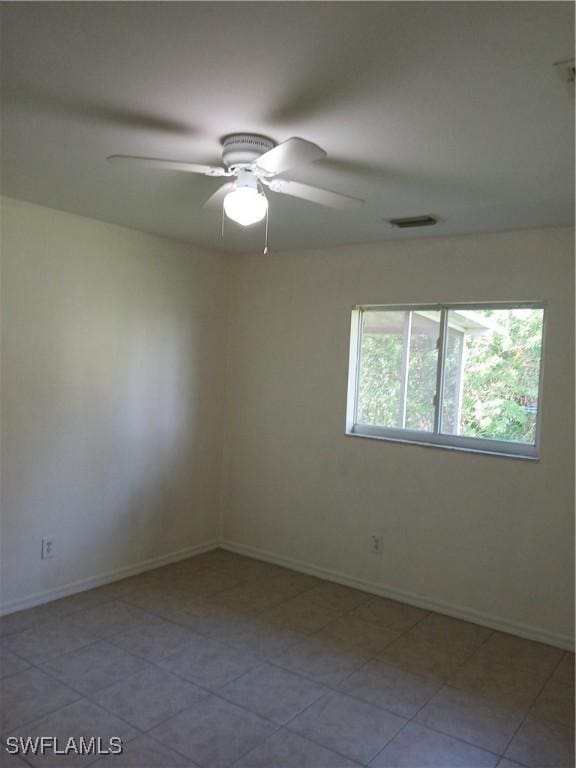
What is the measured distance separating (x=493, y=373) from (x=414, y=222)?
1.04m

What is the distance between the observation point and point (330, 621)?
11.5ft

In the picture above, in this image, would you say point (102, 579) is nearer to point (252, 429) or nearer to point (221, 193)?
point (252, 429)

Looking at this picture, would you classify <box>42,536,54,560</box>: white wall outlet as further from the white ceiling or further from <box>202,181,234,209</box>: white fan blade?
<box>202,181,234,209</box>: white fan blade

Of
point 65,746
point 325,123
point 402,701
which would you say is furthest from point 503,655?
point 325,123

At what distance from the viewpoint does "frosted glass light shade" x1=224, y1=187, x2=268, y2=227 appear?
2.12m

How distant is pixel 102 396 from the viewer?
3.82 m

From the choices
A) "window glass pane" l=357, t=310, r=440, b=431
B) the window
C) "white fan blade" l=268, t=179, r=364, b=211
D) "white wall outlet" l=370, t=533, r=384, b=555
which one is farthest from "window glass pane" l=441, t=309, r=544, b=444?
"white fan blade" l=268, t=179, r=364, b=211

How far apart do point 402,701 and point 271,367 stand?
2.51 m

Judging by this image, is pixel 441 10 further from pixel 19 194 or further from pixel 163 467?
pixel 163 467

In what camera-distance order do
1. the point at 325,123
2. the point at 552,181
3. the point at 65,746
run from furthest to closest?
Result: the point at 552,181
the point at 65,746
the point at 325,123

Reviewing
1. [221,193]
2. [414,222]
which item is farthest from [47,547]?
[414,222]

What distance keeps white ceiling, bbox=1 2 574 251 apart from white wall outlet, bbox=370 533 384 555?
218cm

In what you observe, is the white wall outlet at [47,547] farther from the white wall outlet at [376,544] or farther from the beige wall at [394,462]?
the white wall outlet at [376,544]

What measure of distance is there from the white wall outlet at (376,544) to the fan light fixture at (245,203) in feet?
8.35
